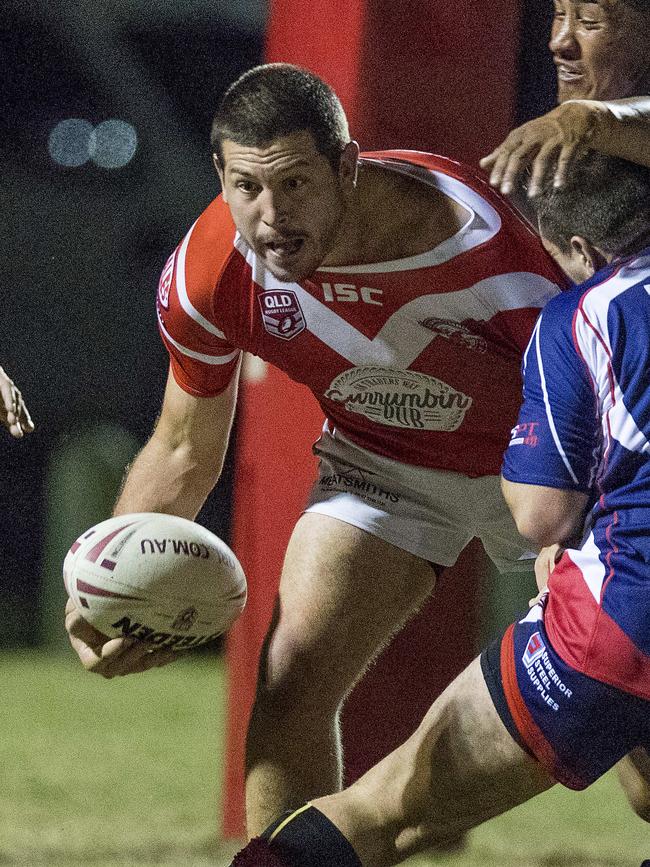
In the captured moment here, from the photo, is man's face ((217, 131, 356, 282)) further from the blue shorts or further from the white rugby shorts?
the blue shorts

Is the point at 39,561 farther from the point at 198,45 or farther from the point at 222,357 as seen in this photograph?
the point at 222,357

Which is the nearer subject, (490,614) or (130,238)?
(490,614)

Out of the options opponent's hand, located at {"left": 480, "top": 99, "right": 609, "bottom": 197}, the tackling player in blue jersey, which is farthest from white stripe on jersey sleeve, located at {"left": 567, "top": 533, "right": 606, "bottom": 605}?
opponent's hand, located at {"left": 480, "top": 99, "right": 609, "bottom": 197}

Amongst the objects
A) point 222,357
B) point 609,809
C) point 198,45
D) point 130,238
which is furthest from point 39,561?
point 222,357

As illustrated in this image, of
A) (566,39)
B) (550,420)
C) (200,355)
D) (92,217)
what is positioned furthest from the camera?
(92,217)

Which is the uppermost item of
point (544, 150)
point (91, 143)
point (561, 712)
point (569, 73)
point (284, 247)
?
point (544, 150)

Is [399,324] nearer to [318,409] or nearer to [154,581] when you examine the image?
[154,581]

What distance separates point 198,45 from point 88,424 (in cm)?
259

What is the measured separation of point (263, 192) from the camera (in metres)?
2.74

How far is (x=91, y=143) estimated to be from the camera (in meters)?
9.20

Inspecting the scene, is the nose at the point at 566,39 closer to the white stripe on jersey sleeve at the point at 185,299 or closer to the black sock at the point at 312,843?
the white stripe on jersey sleeve at the point at 185,299

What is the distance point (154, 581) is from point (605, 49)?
1504 millimetres

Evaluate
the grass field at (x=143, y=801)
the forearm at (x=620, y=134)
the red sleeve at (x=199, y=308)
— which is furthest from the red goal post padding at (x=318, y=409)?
the forearm at (x=620, y=134)

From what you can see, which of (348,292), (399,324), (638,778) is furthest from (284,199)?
(638,778)
